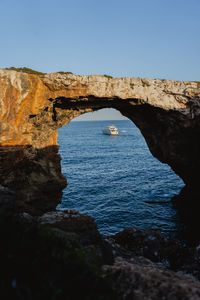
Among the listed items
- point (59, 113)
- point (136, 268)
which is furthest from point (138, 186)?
point (136, 268)

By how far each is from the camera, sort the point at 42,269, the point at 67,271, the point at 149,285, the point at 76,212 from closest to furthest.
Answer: the point at 42,269 < the point at 67,271 < the point at 149,285 < the point at 76,212

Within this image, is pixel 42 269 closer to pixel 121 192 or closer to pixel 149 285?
pixel 149 285

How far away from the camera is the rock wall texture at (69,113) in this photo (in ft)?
47.0

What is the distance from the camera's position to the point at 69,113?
65.2ft

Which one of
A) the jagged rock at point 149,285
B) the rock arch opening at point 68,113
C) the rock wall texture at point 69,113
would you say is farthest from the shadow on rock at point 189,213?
the jagged rock at point 149,285

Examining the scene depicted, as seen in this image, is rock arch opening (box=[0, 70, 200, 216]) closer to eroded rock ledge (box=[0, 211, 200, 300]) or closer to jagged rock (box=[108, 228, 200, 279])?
eroded rock ledge (box=[0, 211, 200, 300])

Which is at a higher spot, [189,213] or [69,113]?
[69,113]

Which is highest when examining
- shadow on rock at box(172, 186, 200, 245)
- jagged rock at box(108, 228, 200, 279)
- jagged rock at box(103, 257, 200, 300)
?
jagged rock at box(103, 257, 200, 300)

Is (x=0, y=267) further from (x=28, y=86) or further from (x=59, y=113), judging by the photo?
(x=59, y=113)

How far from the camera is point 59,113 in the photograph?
1902 cm

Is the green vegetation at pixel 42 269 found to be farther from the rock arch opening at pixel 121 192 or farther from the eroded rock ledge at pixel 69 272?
the rock arch opening at pixel 121 192

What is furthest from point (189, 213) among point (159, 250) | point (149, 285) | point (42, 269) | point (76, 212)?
point (42, 269)

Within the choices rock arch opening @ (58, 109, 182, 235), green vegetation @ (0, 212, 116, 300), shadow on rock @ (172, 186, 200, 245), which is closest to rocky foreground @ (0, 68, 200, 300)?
green vegetation @ (0, 212, 116, 300)

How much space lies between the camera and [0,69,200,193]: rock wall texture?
1432 centimetres
